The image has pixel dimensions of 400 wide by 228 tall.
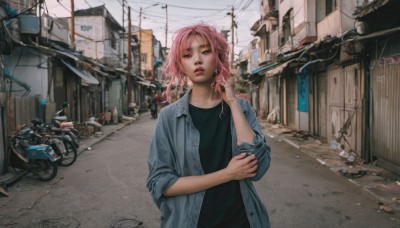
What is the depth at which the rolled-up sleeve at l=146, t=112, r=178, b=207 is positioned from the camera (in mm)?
1861

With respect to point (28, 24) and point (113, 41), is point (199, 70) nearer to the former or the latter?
point (28, 24)

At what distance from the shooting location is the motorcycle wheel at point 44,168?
8266 millimetres

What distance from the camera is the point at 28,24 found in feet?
38.7

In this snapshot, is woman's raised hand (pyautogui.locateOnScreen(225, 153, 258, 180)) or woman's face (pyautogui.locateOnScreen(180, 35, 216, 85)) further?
woman's face (pyautogui.locateOnScreen(180, 35, 216, 85))

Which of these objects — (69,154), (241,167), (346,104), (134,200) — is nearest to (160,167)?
(241,167)

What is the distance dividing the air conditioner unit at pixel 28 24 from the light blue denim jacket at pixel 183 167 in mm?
11383

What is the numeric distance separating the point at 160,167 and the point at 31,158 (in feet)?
23.9

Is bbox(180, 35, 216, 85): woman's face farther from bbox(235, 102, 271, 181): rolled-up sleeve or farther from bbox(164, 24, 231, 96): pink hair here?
bbox(235, 102, 271, 181): rolled-up sleeve

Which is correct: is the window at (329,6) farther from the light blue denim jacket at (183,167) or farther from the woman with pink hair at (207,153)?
the light blue denim jacket at (183,167)

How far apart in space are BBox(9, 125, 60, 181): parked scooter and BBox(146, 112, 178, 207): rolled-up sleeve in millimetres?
6994

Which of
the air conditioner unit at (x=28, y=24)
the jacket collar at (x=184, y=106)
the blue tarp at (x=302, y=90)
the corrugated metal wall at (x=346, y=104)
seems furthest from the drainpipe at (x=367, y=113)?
the air conditioner unit at (x=28, y=24)

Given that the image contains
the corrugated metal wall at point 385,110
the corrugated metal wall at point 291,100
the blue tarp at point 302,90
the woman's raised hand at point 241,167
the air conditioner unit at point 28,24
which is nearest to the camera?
the woman's raised hand at point 241,167

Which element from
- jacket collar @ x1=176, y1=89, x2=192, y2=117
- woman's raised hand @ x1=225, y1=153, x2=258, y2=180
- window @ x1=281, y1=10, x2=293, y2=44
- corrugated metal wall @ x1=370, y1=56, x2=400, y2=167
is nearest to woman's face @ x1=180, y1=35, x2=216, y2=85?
jacket collar @ x1=176, y1=89, x2=192, y2=117

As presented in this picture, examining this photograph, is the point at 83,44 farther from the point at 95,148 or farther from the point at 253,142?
the point at 253,142
